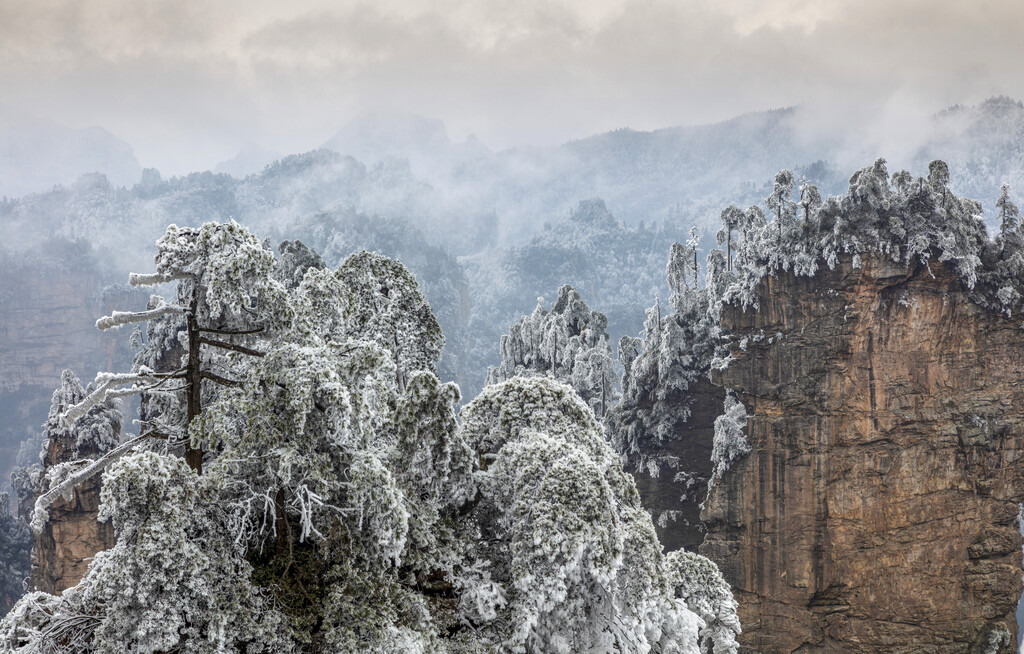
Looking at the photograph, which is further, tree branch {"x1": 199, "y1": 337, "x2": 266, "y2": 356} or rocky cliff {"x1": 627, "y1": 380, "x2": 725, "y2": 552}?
rocky cliff {"x1": 627, "y1": 380, "x2": 725, "y2": 552}

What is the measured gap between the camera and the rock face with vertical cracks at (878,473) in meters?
40.5

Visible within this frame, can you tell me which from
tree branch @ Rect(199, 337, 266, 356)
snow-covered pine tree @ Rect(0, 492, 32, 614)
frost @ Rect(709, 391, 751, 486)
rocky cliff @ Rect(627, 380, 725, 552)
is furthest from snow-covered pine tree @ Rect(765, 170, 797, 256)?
snow-covered pine tree @ Rect(0, 492, 32, 614)

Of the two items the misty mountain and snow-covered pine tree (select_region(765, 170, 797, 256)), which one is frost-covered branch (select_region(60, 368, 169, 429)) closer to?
snow-covered pine tree (select_region(765, 170, 797, 256))

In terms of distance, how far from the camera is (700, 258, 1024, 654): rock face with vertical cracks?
1596 inches

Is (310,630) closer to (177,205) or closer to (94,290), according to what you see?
(94,290)

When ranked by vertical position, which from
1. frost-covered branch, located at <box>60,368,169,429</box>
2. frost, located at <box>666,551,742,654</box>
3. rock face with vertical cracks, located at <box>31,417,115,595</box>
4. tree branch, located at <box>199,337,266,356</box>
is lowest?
rock face with vertical cracks, located at <box>31,417,115,595</box>

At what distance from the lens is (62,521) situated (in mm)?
41000

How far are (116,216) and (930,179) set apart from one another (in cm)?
18402

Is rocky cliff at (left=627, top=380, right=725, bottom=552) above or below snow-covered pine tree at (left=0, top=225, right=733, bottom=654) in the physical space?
below

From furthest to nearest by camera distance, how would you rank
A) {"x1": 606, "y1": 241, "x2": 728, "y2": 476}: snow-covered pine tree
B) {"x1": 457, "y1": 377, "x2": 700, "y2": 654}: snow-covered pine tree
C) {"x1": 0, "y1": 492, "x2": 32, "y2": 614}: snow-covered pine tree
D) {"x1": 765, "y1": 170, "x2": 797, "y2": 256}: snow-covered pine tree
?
1. {"x1": 0, "y1": 492, "x2": 32, "y2": 614}: snow-covered pine tree
2. {"x1": 606, "y1": 241, "x2": 728, "y2": 476}: snow-covered pine tree
3. {"x1": 765, "y1": 170, "x2": 797, "y2": 256}: snow-covered pine tree
4. {"x1": 457, "y1": 377, "x2": 700, "y2": 654}: snow-covered pine tree

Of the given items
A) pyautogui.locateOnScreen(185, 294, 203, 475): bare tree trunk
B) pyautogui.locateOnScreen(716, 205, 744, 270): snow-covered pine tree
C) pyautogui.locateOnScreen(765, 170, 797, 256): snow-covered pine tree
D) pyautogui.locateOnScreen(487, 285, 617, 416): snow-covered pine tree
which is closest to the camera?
pyautogui.locateOnScreen(185, 294, 203, 475): bare tree trunk

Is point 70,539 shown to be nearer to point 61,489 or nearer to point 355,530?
point 61,489

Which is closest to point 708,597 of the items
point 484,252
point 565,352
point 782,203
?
point 782,203

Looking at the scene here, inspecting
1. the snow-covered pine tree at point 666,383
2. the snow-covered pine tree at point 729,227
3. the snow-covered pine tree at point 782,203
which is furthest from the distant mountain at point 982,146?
the snow-covered pine tree at point 782,203
